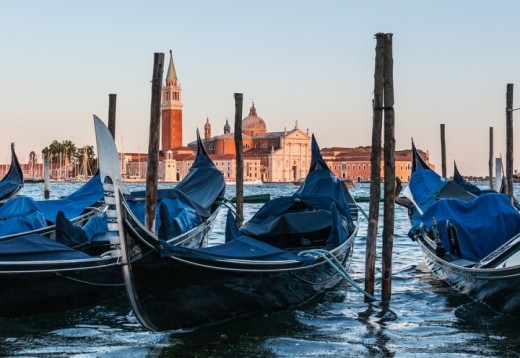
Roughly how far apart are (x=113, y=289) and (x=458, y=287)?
2655 mm

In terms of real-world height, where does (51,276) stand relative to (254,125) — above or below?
below

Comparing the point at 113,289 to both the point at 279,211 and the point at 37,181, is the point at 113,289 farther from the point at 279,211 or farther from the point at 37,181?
the point at 37,181

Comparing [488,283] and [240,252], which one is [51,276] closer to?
[240,252]

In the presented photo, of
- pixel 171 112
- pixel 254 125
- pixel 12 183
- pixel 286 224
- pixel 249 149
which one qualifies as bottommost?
pixel 286 224

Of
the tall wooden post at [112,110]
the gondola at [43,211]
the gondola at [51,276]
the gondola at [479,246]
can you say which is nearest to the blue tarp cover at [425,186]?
the gondola at [479,246]

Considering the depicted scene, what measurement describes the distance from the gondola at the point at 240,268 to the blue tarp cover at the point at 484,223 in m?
0.94

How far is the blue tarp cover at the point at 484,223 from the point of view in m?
6.27

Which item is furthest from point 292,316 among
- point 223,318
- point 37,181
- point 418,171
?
point 37,181

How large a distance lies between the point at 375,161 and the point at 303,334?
4.81ft

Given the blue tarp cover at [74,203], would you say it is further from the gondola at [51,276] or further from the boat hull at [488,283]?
the boat hull at [488,283]

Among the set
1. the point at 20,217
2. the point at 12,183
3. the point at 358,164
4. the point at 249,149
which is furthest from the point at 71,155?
the point at 20,217

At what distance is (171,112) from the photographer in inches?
3152

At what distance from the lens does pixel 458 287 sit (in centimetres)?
650

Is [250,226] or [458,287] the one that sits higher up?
[250,226]
